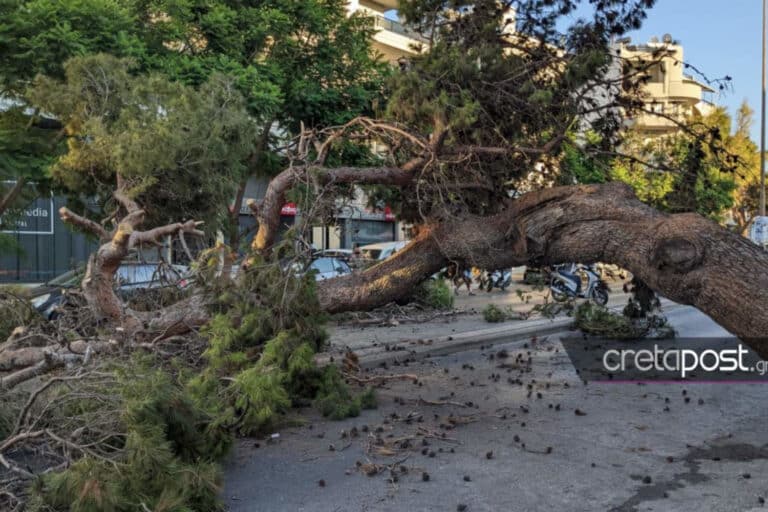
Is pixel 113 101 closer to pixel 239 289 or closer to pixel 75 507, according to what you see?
pixel 239 289

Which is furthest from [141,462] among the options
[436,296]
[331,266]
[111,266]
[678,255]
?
[436,296]

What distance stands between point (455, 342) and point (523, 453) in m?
6.49

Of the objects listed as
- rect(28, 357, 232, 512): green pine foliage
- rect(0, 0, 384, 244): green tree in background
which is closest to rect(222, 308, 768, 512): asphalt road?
rect(28, 357, 232, 512): green pine foliage

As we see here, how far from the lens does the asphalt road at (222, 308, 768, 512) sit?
200 inches

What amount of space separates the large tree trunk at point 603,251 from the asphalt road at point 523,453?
1.30m

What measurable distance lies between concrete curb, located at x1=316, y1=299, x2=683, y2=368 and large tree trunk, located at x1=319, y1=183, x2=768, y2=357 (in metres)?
2.29

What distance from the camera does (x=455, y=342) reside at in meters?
12.7

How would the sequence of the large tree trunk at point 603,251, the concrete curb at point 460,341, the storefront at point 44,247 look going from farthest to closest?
the storefront at point 44,247, the concrete curb at point 460,341, the large tree trunk at point 603,251

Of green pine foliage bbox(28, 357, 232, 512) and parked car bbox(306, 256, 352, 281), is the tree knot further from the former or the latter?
parked car bbox(306, 256, 352, 281)

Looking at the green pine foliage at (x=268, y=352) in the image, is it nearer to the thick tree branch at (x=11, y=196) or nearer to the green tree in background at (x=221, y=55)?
the green tree in background at (x=221, y=55)

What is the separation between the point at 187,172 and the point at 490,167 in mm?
4046

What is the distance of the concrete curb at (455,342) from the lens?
11.2 meters

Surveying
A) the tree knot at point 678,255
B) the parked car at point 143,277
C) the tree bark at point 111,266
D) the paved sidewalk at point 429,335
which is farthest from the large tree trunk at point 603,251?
the paved sidewalk at point 429,335

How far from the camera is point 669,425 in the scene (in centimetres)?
739
